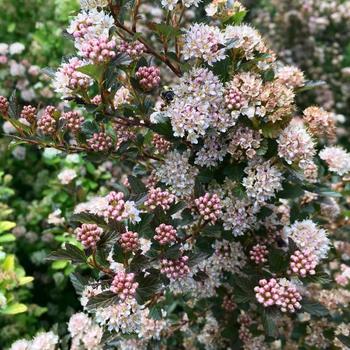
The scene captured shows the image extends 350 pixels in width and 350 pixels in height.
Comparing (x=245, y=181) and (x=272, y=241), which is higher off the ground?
(x=245, y=181)

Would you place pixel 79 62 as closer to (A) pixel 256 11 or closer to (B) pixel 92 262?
(B) pixel 92 262

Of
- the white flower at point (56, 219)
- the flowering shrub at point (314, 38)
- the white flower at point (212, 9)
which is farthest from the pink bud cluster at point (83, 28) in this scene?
the flowering shrub at point (314, 38)

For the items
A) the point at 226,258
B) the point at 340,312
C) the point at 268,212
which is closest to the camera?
the point at 268,212

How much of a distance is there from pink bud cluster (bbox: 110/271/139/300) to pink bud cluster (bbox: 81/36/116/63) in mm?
596

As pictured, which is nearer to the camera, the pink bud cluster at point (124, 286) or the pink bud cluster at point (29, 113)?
the pink bud cluster at point (124, 286)

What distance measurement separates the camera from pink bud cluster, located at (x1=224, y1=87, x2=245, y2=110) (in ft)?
4.86

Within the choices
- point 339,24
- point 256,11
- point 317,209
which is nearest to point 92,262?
point 317,209

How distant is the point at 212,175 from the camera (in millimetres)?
1636

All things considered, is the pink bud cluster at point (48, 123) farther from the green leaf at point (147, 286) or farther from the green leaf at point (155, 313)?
the green leaf at point (155, 313)

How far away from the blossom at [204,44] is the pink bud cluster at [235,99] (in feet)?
0.37

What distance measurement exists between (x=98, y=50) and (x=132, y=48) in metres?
0.19

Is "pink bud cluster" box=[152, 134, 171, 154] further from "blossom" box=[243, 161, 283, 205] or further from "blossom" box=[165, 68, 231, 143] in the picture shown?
"blossom" box=[243, 161, 283, 205]

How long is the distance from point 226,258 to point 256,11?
4.06 meters

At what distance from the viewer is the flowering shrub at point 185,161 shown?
1408 millimetres
